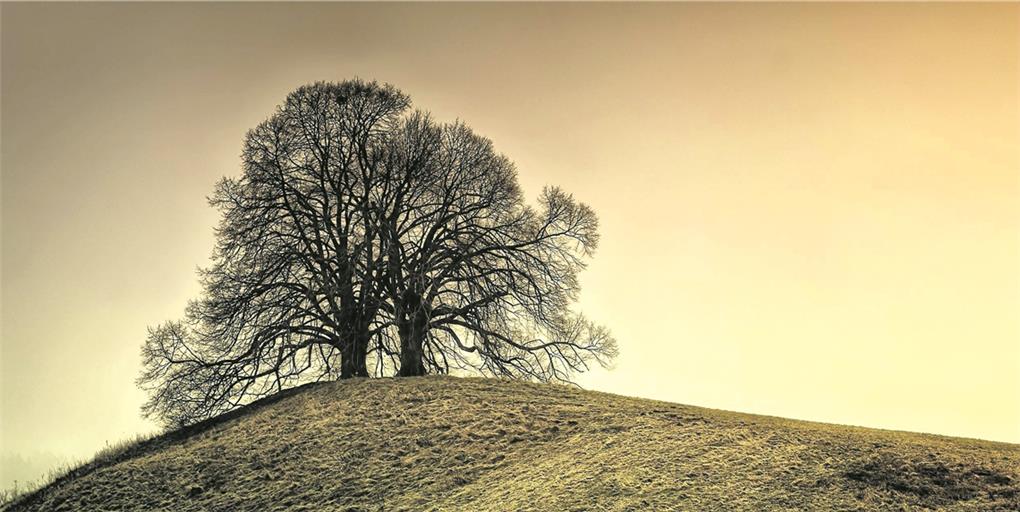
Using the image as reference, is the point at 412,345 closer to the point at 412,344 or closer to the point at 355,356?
the point at 412,344

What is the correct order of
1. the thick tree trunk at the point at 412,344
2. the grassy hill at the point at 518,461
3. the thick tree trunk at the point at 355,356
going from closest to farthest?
1. the grassy hill at the point at 518,461
2. the thick tree trunk at the point at 412,344
3. the thick tree trunk at the point at 355,356

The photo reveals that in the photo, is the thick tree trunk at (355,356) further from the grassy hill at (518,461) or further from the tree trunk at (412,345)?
the grassy hill at (518,461)

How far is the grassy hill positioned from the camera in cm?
1323

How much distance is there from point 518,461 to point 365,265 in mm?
10549

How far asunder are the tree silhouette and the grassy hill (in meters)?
2.52

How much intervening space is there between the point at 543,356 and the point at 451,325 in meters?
3.05

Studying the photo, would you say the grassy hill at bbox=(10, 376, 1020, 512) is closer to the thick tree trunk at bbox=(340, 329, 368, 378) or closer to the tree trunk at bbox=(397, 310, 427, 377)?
the thick tree trunk at bbox=(340, 329, 368, 378)

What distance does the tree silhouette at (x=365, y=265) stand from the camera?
2467 centimetres

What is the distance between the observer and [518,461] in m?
15.9

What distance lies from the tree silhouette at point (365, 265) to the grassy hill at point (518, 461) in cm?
252

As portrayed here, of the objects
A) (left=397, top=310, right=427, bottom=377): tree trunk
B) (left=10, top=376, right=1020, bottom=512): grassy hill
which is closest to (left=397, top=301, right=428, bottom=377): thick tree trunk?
(left=397, top=310, right=427, bottom=377): tree trunk

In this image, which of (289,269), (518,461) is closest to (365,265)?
(289,269)

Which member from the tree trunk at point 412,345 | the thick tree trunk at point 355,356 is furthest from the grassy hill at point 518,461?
the tree trunk at point 412,345

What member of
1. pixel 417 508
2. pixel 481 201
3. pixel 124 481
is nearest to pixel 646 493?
pixel 417 508
